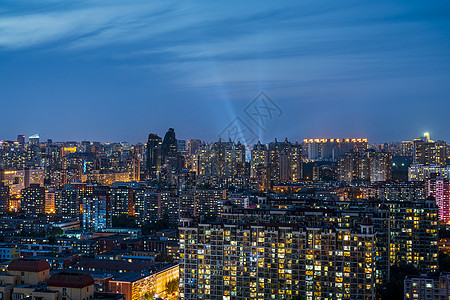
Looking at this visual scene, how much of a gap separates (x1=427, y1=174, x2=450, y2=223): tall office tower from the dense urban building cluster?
0.03 m

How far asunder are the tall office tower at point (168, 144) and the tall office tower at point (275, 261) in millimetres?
29466

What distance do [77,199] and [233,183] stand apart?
8.86 metres

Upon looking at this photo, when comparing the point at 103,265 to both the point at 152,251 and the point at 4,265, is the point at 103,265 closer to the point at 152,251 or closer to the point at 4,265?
the point at 4,265

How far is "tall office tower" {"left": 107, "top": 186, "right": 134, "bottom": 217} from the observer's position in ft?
81.9

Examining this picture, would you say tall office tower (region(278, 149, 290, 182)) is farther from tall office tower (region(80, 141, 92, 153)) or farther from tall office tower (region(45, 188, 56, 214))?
tall office tower (region(80, 141, 92, 153))

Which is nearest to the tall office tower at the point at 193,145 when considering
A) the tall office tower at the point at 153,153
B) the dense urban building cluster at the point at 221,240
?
the tall office tower at the point at 153,153

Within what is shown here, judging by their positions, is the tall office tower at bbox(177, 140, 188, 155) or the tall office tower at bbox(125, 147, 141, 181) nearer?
the tall office tower at bbox(125, 147, 141, 181)

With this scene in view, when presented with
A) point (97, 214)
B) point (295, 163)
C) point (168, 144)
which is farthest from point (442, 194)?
point (168, 144)

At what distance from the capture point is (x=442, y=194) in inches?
852

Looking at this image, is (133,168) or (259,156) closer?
(259,156)

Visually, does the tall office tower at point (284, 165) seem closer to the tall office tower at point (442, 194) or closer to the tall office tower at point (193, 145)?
the tall office tower at point (193, 145)

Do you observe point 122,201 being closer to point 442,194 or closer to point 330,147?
point 442,194

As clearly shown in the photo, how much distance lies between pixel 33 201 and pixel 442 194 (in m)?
15.7

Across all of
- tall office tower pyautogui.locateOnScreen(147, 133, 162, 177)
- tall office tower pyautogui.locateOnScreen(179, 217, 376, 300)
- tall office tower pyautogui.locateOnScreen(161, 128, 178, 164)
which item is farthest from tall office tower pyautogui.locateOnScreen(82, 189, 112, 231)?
tall office tower pyautogui.locateOnScreen(147, 133, 162, 177)
